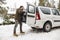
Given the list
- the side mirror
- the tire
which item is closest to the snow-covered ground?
the tire

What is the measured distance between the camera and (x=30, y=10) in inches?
60.0

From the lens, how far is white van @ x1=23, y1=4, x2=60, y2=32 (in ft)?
5.01

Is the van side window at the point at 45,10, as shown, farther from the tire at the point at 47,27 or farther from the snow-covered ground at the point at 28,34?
the snow-covered ground at the point at 28,34

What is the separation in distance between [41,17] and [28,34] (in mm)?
276

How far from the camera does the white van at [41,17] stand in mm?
1526

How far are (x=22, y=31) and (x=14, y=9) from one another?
0.97ft

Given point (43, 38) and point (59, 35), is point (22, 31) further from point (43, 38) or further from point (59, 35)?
point (59, 35)

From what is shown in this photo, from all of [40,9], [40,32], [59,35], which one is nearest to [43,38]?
[40,32]

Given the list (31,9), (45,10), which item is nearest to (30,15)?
(31,9)

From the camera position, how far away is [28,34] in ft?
5.03

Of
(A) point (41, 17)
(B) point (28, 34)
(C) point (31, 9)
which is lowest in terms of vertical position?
(B) point (28, 34)

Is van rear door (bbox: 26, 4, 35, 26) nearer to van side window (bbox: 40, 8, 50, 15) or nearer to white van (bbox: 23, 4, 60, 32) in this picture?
white van (bbox: 23, 4, 60, 32)

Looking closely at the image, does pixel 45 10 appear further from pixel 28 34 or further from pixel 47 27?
pixel 28 34

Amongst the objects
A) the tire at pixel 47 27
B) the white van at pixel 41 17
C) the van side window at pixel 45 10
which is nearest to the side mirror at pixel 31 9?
the white van at pixel 41 17
